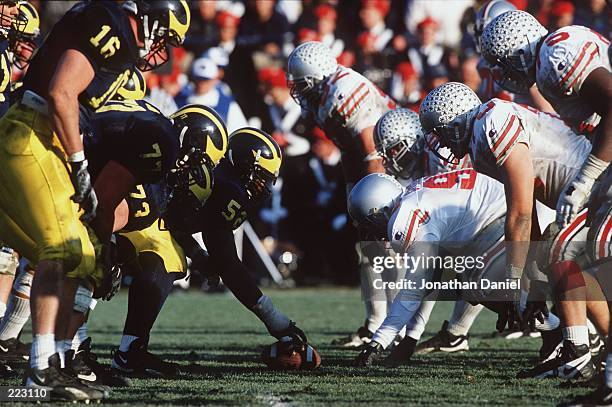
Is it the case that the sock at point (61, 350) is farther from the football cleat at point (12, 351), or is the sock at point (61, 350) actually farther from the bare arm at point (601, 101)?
the bare arm at point (601, 101)

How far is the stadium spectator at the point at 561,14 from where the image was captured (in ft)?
34.8

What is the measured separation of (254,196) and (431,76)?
649 centimetres

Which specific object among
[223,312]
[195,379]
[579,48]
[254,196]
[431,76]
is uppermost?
[579,48]

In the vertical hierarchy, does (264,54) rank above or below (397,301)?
below

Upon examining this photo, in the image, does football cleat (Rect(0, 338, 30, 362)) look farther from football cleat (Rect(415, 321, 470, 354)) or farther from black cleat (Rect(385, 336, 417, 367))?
football cleat (Rect(415, 321, 470, 354))

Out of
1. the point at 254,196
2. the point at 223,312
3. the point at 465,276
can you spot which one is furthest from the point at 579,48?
the point at 223,312

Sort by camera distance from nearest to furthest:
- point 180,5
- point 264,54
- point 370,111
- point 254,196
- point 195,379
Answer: point 180,5 → point 195,379 → point 254,196 → point 370,111 → point 264,54

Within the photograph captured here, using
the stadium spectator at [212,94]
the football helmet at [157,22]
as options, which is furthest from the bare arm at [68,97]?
the stadium spectator at [212,94]

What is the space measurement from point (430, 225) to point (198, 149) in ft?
4.49

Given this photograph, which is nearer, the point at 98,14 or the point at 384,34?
the point at 98,14

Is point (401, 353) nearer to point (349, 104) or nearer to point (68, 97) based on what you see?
point (349, 104)

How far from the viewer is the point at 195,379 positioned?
205 inches

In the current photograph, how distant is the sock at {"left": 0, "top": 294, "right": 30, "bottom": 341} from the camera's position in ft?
20.0

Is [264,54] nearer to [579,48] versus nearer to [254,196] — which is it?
[254,196]
